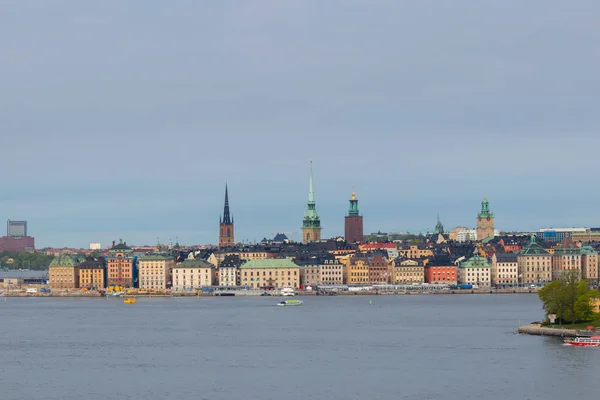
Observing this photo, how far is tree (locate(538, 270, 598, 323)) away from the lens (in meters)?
63.3

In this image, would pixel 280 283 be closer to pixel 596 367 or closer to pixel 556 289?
pixel 556 289

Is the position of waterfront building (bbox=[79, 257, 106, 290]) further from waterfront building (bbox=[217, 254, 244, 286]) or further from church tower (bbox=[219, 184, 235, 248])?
church tower (bbox=[219, 184, 235, 248])

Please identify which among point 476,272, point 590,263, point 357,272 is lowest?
point 476,272

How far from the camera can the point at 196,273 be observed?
133875 mm

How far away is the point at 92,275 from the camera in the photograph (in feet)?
451

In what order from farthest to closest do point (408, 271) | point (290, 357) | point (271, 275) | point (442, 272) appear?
point (408, 271) < point (442, 272) < point (271, 275) < point (290, 357)

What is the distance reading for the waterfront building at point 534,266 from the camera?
136 m

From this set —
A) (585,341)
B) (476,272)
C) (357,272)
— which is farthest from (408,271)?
(585,341)

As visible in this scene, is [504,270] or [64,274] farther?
[504,270]

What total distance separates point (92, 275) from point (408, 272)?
28937mm

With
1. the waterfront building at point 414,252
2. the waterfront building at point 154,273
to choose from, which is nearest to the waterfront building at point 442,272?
the waterfront building at point 414,252

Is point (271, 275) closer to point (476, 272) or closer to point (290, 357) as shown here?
point (476, 272)

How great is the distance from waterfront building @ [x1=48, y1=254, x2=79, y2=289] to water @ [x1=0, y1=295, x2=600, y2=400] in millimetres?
46227

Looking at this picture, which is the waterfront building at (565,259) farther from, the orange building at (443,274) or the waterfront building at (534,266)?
the orange building at (443,274)
